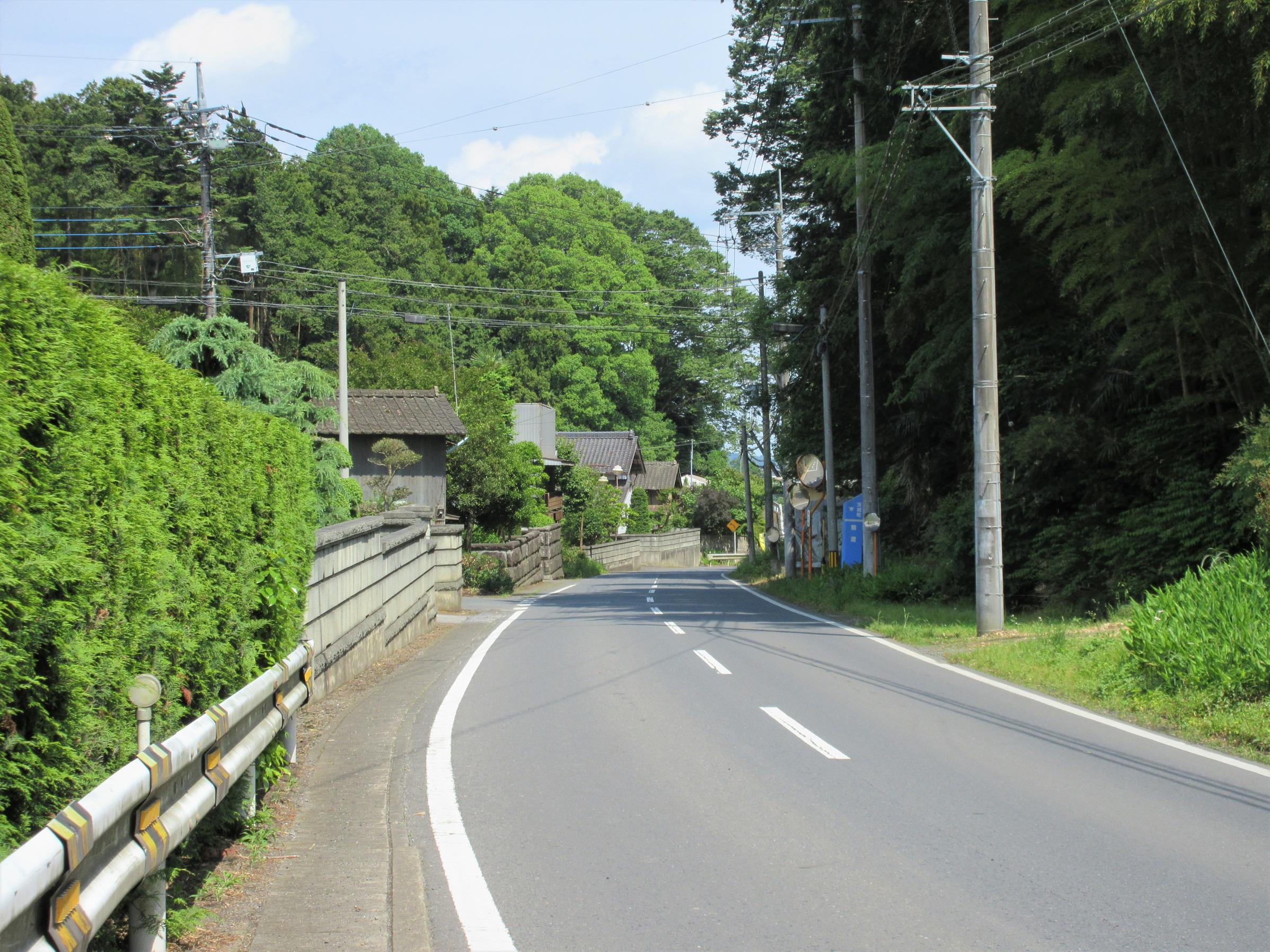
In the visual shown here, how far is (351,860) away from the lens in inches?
220

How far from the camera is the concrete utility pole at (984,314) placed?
1530cm

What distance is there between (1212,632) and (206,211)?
67.6 feet

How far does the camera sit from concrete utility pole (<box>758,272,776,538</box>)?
104 feet

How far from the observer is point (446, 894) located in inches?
199

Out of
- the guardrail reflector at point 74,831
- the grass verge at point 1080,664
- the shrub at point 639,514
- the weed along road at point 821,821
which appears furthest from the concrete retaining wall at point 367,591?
the shrub at point 639,514

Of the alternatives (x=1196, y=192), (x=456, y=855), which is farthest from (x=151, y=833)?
(x=1196, y=192)

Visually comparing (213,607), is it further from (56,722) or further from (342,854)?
(56,722)

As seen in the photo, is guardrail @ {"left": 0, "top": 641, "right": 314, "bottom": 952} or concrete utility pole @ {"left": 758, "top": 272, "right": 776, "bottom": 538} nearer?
guardrail @ {"left": 0, "top": 641, "right": 314, "bottom": 952}

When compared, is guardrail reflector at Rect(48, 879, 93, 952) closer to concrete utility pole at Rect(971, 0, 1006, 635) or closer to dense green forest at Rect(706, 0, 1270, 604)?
dense green forest at Rect(706, 0, 1270, 604)

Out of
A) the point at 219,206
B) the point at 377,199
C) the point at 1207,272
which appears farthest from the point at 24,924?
the point at 377,199

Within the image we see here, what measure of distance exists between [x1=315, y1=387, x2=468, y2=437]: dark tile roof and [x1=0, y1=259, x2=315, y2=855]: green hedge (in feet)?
94.5

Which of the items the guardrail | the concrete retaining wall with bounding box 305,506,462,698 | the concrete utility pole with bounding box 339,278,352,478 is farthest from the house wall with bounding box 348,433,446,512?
the guardrail

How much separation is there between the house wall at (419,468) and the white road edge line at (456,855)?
85.6 ft

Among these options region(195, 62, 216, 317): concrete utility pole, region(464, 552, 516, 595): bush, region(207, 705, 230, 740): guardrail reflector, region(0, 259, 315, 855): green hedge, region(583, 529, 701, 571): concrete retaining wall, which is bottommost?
region(583, 529, 701, 571): concrete retaining wall
